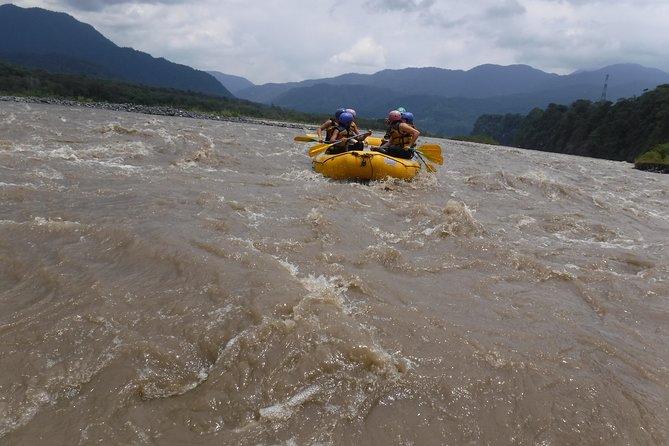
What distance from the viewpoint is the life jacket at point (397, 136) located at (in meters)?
13.2

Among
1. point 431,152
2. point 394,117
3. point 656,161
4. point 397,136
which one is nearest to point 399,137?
point 397,136

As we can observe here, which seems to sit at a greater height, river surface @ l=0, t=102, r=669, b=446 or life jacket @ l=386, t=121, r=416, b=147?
life jacket @ l=386, t=121, r=416, b=147

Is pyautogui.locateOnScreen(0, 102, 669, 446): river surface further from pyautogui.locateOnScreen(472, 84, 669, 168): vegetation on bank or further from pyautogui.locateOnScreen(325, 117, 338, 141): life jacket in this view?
pyautogui.locateOnScreen(472, 84, 669, 168): vegetation on bank

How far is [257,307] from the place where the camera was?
4.55 metres

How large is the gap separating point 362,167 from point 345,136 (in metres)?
2.29

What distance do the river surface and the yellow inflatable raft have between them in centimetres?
282

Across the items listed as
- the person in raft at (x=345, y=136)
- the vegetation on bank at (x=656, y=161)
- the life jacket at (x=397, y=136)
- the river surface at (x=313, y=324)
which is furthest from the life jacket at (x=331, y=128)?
the vegetation on bank at (x=656, y=161)

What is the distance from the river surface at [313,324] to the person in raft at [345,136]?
445 centimetres

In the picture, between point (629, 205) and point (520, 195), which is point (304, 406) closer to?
point (520, 195)

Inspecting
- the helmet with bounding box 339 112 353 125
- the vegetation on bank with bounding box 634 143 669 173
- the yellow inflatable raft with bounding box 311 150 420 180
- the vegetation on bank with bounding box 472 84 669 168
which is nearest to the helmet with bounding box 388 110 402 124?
the helmet with bounding box 339 112 353 125

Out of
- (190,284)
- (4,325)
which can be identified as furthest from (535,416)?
(4,325)

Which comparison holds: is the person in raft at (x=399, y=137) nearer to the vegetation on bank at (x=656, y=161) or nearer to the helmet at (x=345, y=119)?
the helmet at (x=345, y=119)

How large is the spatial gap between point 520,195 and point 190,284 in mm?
10127

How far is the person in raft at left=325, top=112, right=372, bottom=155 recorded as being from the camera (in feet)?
43.1
